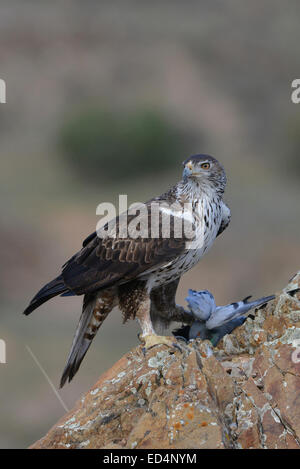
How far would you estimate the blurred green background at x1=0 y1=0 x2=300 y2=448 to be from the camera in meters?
16.7

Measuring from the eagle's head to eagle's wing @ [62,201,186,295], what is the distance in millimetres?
361

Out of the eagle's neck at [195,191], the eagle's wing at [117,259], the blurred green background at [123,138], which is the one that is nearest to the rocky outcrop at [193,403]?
the eagle's wing at [117,259]

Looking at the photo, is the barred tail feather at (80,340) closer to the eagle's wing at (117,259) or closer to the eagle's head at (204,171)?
the eagle's wing at (117,259)

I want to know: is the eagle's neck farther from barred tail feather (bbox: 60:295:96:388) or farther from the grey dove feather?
barred tail feather (bbox: 60:295:96:388)

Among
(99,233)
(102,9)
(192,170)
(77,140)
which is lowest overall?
(99,233)

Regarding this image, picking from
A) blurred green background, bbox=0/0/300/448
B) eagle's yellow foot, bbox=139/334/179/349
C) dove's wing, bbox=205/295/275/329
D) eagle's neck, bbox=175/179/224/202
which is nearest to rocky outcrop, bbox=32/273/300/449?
eagle's yellow foot, bbox=139/334/179/349

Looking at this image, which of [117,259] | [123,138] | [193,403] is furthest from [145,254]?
[123,138]

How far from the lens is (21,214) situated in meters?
22.5

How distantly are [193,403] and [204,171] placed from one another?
7.05 ft

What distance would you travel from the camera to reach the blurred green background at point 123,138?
16.7m

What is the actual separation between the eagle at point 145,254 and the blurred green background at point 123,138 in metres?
7.26

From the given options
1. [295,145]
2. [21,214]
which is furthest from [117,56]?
[21,214]

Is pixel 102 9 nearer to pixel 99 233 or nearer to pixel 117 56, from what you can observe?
pixel 117 56

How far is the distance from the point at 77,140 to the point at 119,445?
24531 mm
